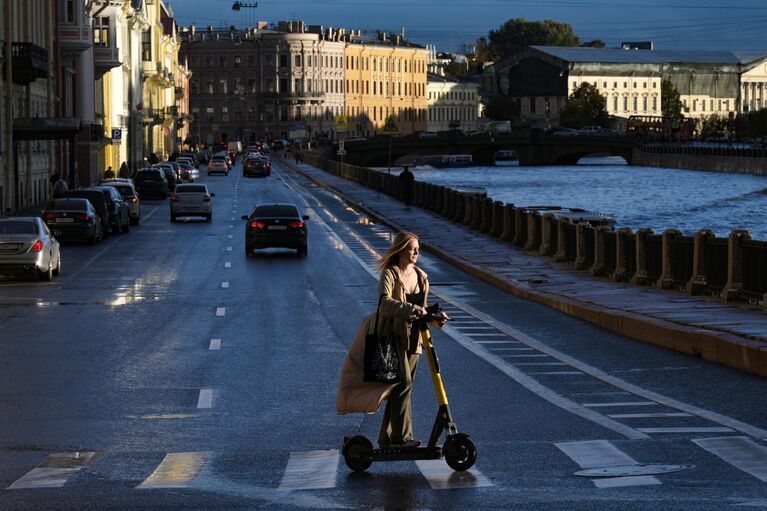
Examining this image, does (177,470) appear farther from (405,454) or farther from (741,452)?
(741,452)

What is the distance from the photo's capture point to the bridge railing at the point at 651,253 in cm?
2491

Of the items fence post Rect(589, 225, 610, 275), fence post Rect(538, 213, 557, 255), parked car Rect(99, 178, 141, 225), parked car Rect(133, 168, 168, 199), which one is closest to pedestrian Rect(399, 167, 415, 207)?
parked car Rect(99, 178, 141, 225)

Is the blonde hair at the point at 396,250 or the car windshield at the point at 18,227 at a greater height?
the blonde hair at the point at 396,250

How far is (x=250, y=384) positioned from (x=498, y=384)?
2.54 meters

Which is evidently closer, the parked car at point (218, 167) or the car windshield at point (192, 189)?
the car windshield at point (192, 189)

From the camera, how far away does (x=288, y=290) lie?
31.6 meters

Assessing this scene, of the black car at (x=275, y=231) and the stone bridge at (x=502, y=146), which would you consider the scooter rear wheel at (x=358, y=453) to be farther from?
the stone bridge at (x=502, y=146)

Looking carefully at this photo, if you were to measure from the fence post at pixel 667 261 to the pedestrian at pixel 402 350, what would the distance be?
17172 mm

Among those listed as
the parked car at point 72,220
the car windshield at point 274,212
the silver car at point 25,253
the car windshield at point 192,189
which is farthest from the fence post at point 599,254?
the car windshield at point 192,189

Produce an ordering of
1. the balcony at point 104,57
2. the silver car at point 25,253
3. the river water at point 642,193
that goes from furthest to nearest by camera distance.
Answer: the river water at point 642,193 < the balcony at point 104,57 < the silver car at point 25,253

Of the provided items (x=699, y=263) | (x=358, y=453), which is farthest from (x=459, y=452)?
(x=699, y=263)

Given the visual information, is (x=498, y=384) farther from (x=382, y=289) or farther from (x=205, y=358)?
(x=382, y=289)

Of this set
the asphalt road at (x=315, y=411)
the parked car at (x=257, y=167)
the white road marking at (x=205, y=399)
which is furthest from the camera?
the parked car at (x=257, y=167)

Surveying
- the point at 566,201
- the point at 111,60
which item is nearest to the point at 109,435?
the point at 111,60
